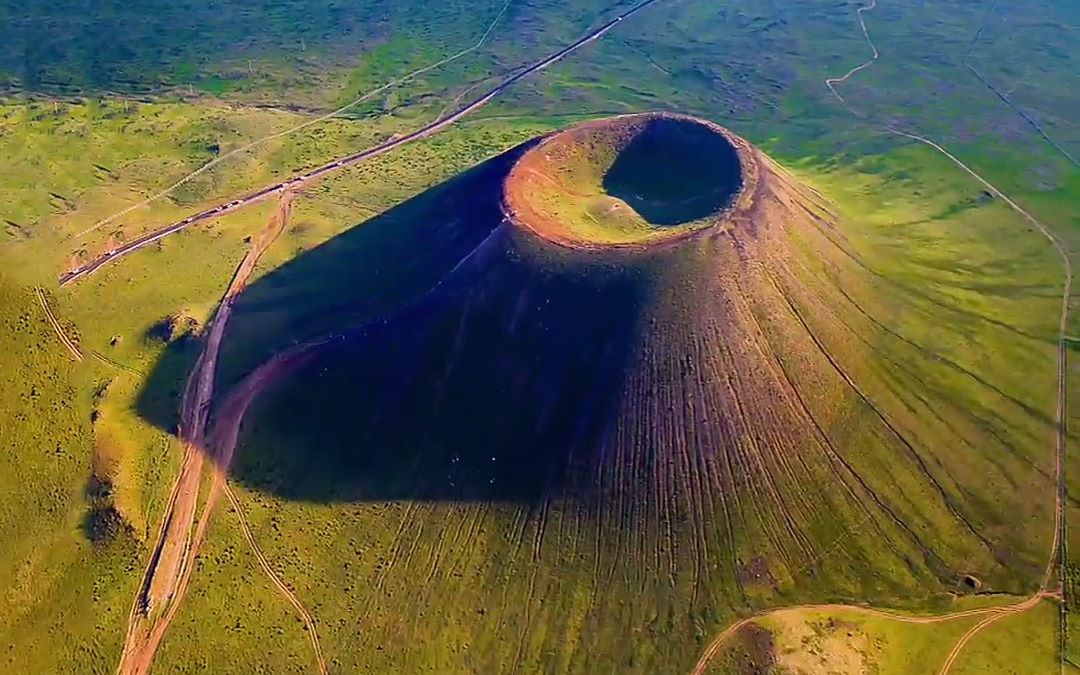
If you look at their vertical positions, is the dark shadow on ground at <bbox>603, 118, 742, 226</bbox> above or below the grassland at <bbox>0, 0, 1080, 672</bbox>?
above

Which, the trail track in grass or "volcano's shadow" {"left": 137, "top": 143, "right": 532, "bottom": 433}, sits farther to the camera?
the trail track in grass

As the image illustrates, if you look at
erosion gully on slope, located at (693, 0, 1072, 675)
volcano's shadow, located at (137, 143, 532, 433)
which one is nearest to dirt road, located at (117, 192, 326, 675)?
volcano's shadow, located at (137, 143, 532, 433)

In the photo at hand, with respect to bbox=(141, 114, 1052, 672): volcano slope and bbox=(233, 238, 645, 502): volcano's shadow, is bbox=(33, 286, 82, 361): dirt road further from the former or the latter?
bbox=(233, 238, 645, 502): volcano's shadow

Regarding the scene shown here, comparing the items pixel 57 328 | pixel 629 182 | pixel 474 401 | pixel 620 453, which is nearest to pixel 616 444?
pixel 620 453

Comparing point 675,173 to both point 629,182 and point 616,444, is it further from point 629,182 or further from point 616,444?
point 616,444

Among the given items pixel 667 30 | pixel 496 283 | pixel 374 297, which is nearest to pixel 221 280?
pixel 374 297

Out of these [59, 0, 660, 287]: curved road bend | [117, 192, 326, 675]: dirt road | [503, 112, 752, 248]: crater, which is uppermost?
[503, 112, 752, 248]: crater

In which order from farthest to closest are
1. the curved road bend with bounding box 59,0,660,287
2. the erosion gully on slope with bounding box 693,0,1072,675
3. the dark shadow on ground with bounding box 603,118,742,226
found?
the curved road bend with bounding box 59,0,660,287 → the dark shadow on ground with bounding box 603,118,742,226 → the erosion gully on slope with bounding box 693,0,1072,675
